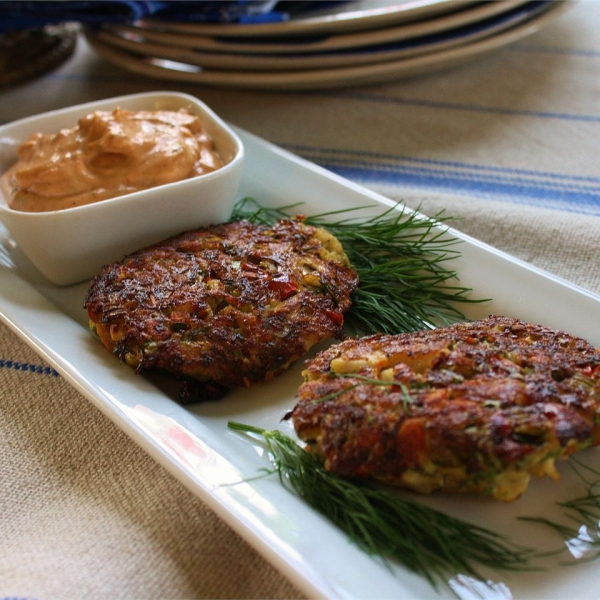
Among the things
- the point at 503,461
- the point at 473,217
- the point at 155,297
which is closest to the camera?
the point at 503,461

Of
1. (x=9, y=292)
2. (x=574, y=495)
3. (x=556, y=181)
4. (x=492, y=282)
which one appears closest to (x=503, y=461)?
(x=574, y=495)

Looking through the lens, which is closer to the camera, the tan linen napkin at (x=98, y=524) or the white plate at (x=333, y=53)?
the tan linen napkin at (x=98, y=524)

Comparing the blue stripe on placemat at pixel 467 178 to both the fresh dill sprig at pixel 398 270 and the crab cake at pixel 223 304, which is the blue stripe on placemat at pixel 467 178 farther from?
the crab cake at pixel 223 304

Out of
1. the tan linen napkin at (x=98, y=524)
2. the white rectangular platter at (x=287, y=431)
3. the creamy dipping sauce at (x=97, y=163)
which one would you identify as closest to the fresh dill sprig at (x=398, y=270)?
the white rectangular platter at (x=287, y=431)

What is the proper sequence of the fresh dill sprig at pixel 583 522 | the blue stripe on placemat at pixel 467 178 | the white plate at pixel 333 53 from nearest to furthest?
the fresh dill sprig at pixel 583 522 → the blue stripe on placemat at pixel 467 178 → the white plate at pixel 333 53

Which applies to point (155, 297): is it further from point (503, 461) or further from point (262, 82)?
→ point (262, 82)

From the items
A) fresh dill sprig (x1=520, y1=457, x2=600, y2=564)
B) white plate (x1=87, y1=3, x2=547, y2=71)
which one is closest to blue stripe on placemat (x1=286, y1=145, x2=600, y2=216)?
white plate (x1=87, y1=3, x2=547, y2=71)
